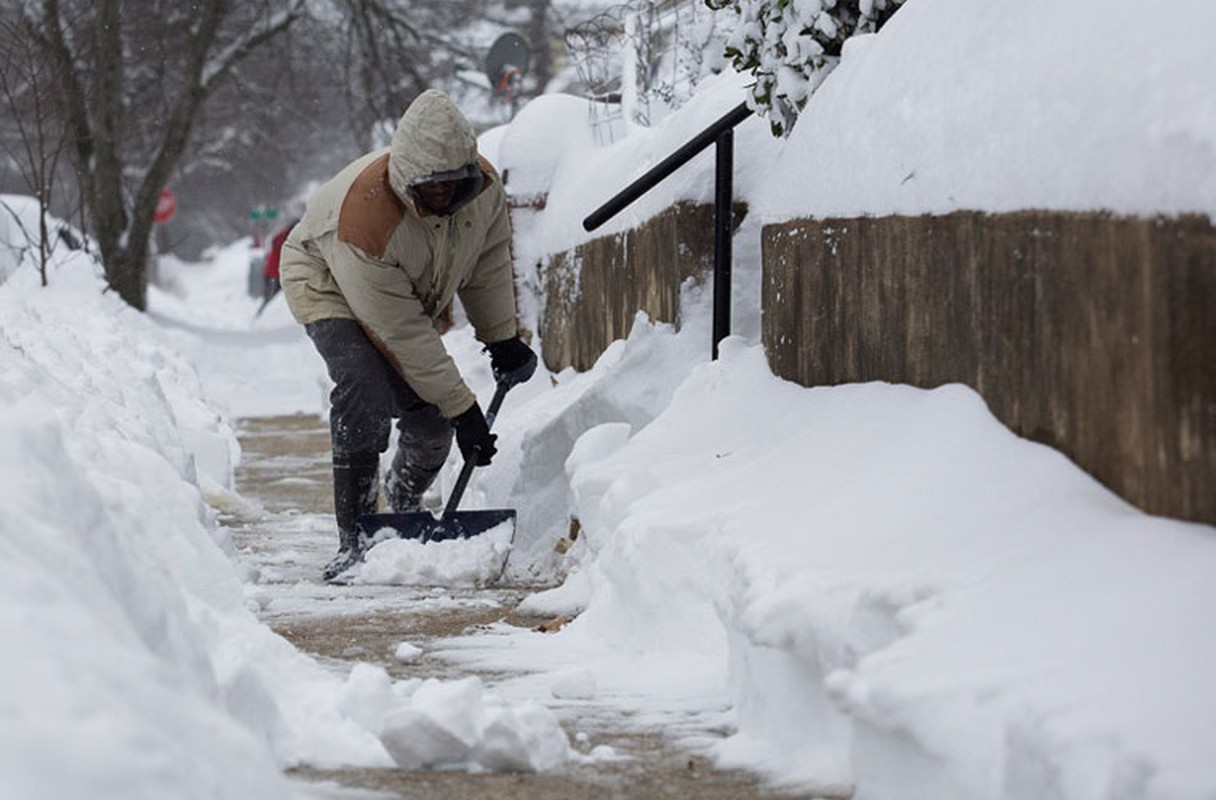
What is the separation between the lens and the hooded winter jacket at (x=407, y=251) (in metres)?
6.16

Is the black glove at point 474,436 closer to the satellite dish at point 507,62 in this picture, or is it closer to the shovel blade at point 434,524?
the shovel blade at point 434,524

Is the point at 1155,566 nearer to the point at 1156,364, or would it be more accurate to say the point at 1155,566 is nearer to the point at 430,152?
the point at 1156,364

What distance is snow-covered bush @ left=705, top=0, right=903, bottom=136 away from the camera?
565 cm

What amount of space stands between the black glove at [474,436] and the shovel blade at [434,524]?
36 centimetres

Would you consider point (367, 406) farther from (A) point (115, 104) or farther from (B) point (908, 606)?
(A) point (115, 104)

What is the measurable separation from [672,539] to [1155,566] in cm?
176

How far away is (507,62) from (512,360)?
30.6ft

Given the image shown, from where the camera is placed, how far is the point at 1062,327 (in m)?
3.40

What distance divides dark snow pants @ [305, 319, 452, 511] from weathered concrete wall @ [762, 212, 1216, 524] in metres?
2.24

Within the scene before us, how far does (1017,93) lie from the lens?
144 inches

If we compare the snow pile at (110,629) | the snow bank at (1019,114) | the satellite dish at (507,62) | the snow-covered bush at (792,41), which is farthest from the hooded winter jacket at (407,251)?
the satellite dish at (507,62)

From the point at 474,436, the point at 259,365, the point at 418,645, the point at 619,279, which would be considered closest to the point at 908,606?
the point at 418,645

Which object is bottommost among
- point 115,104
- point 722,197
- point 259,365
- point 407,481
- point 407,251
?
point 259,365

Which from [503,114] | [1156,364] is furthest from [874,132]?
[503,114]
